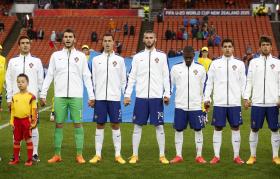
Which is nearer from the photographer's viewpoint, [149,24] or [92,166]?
[92,166]

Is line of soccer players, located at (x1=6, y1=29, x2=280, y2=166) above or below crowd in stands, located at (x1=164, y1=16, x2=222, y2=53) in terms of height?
below

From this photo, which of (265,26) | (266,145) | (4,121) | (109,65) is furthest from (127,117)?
(265,26)

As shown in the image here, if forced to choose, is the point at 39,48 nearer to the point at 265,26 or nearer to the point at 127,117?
the point at 265,26

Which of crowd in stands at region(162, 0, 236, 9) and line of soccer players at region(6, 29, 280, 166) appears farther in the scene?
crowd in stands at region(162, 0, 236, 9)

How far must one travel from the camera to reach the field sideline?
10.4 metres

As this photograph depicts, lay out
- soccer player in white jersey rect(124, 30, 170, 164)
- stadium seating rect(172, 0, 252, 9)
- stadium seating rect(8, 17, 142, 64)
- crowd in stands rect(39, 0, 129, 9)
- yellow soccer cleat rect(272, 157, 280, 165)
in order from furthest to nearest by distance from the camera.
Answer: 1. crowd in stands rect(39, 0, 129, 9)
2. stadium seating rect(172, 0, 252, 9)
3. stadium seating rect(8, 17, 142, 64)
4. soccer player in white jersey rect(124, 30, 170, 164)
5. yellow soccer cleat rect(272, 157, 280, 165)

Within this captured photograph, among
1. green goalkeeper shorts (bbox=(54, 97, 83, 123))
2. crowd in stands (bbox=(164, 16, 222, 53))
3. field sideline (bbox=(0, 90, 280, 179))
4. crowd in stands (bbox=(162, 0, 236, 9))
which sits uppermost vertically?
crowd in stands (bbox=(162, 0, 236, 9))

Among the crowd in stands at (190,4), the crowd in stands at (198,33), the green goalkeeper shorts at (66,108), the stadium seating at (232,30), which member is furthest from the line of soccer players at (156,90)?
the crowd in stands at (190,4)

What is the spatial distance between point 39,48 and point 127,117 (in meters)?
29.0

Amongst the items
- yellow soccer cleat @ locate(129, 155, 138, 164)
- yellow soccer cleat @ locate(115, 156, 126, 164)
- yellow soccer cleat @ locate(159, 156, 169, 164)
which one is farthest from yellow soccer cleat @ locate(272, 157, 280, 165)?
yellow soccer cleat @ locate(115, 156, 126, 164)

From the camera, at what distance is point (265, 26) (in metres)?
47.2

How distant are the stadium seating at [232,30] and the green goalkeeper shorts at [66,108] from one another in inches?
1295

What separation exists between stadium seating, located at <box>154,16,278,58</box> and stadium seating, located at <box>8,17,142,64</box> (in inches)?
77.6

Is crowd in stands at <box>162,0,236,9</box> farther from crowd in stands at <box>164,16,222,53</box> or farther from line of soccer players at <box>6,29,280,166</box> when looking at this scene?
line of soccer players at <box>6,29,280,166</box>
